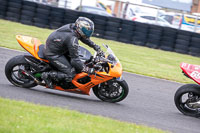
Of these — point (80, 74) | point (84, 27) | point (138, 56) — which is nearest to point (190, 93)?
point (80, 74)

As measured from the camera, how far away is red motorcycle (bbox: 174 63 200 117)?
6.47 m

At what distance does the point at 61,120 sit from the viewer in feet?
16.4

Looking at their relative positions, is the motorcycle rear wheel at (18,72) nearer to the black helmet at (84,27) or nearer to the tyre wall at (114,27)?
the black helmet at (84,27)

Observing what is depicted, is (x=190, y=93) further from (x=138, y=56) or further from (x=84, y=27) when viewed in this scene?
(x=138, y=56)

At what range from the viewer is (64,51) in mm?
6766

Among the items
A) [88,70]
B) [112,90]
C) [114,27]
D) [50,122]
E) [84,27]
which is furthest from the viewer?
[114,27]

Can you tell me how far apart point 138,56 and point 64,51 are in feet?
26.1

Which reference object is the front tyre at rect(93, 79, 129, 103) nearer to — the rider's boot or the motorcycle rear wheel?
the rider's boot

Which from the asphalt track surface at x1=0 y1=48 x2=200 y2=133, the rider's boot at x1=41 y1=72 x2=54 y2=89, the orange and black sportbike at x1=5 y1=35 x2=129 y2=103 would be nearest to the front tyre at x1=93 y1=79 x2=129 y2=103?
the orange and black sportbike at x1=5 y1=35 x2=129 y2=103

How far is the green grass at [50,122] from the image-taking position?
445 centimetres

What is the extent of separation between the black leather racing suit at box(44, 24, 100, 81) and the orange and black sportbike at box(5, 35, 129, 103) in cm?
18

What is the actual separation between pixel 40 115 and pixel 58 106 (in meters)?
0.94

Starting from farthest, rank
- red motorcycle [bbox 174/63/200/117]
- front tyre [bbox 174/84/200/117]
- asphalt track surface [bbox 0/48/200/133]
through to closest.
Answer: front tyre [bbox 174/84/200/117] < red motorcycle [bbox 174/63/200/117] < asphalt track surface [bbox 0/48/200/133]

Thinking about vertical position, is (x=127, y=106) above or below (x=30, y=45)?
below
